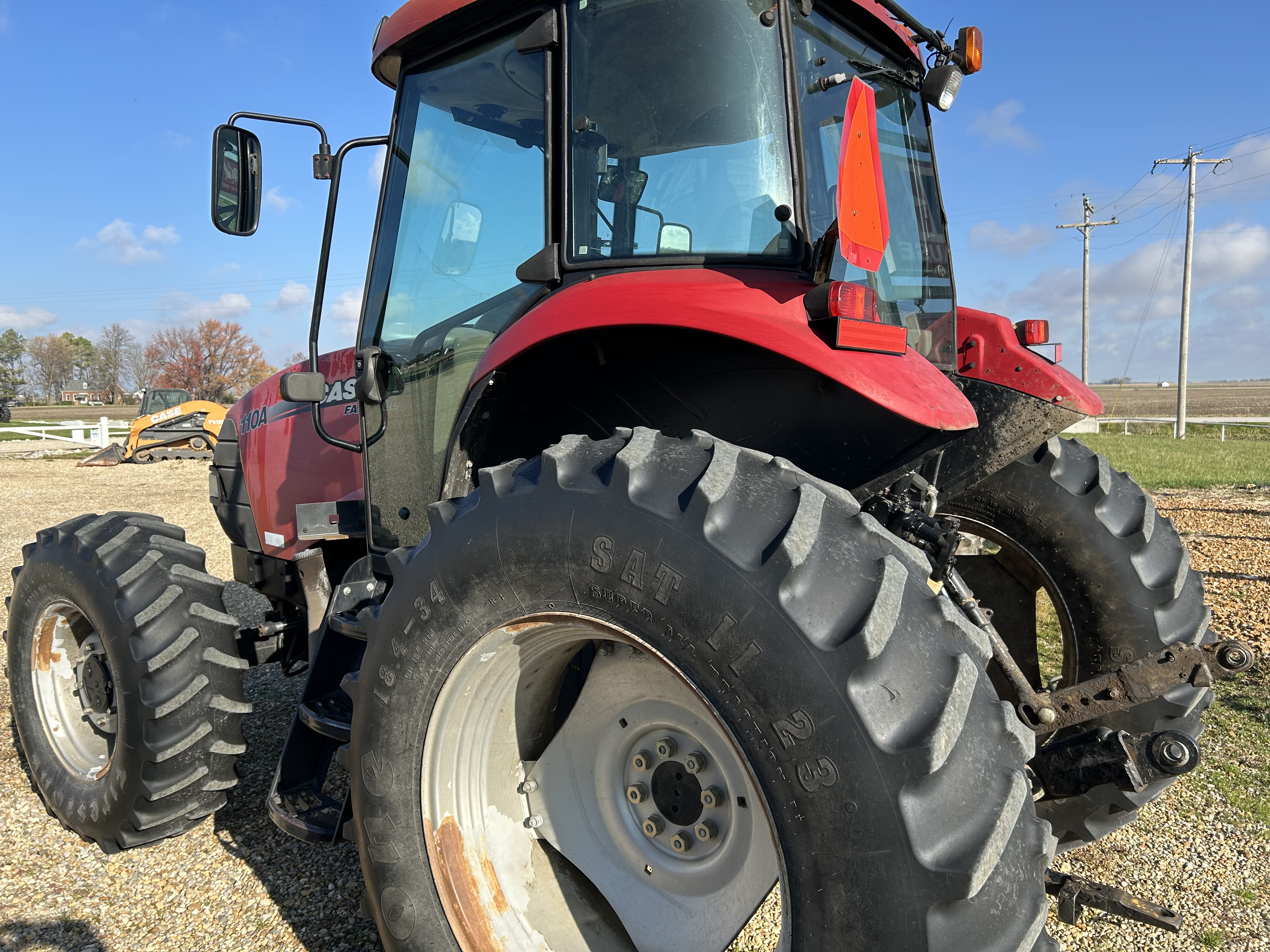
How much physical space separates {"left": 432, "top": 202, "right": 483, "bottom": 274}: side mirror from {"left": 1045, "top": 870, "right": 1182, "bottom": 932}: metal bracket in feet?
7.66

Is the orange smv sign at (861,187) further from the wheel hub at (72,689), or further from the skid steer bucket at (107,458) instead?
the skid steer bucket at (107,458)

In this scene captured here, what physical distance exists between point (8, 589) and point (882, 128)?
8365 mm

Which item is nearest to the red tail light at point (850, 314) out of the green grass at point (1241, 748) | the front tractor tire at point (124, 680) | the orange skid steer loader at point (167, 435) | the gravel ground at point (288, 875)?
the gravel ground at point (288, 875)

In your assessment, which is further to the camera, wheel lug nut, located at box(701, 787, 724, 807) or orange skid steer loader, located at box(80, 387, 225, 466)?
orange skid steer loader, located at box(80, 387, 225, 466)

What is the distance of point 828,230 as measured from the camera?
74.0 inches

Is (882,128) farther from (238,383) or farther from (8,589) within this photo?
(238,383)

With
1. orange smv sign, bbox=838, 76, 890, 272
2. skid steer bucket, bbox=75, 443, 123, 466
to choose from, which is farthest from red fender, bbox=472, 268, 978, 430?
skid steer bucket, bbox=75, 443, 123, 466

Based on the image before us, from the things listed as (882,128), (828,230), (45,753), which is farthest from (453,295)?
(45,753)

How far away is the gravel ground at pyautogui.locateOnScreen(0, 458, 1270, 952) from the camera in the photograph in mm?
2520

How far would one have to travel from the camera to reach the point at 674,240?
215 cm

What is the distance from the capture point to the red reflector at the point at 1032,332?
2.94 metres

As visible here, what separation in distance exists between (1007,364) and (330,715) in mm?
2390

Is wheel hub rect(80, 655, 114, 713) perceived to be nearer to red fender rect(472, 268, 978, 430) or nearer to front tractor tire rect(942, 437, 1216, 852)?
red fender rect(472, 268, 978, 430)

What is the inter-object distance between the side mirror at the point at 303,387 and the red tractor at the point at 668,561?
0.04ft
